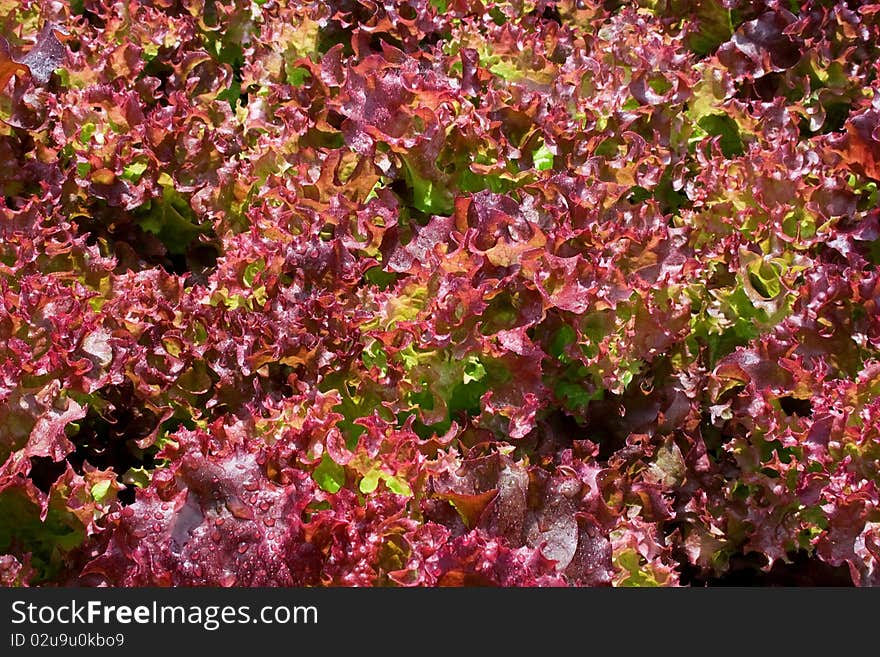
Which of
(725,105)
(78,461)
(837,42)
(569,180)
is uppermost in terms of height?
(837,42)

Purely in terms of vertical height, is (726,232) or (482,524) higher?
(726,232)

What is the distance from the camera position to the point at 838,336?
2635mm

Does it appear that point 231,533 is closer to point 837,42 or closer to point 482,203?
point 482,203

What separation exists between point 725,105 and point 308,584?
2.05m

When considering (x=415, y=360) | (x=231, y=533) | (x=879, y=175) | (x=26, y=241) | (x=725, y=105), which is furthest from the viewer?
(x=725, y=105)

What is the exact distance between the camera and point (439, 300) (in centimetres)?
242

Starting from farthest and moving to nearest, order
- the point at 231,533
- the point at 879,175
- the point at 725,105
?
the point at 725,105 → the point at 879,175 → the point at 231,533

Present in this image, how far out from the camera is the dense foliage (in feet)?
7.04

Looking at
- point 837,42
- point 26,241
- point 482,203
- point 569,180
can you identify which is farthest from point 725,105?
point 26,241

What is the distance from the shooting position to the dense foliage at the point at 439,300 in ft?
7.04

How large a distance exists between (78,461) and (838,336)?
1865 mm

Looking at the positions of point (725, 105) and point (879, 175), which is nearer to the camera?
point (879, 175)

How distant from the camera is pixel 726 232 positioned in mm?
2918

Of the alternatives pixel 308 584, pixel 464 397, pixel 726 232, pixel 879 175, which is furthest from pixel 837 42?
pixel 308 584
